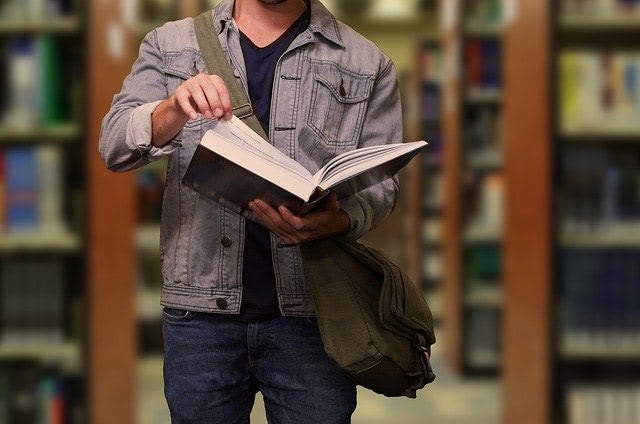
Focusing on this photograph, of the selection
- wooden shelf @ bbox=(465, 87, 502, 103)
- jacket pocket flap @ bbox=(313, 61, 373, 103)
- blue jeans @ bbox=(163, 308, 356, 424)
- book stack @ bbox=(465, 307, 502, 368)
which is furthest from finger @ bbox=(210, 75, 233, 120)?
book stack @ bbox=(465, 307, 502, 368)

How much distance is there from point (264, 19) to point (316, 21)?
78 mm

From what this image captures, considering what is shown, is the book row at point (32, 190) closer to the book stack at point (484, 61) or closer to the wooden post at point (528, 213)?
the wooden post at point (528, 213)

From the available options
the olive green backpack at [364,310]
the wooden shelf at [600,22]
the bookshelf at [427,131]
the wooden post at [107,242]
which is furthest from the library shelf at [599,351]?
the bookshelf at [427,131]

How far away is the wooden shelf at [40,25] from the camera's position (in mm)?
2805

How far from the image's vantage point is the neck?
1.37m

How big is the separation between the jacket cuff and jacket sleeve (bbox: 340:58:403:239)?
11.7 inches

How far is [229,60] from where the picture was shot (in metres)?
1.33

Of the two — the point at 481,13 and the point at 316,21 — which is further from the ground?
the point at 481,13

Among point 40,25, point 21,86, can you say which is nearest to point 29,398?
point 21,86

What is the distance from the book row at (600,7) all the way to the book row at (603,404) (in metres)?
1.16

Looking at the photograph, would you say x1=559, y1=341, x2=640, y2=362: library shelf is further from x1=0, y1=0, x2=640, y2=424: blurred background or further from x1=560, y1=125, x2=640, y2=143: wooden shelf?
x1=560, y1=125, x2=640, y2=143: wooden shelf

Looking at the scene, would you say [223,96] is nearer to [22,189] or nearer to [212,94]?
[212,94]

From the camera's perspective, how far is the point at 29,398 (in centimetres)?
284

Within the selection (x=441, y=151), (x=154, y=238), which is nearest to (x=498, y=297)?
(x=441, y=151)
